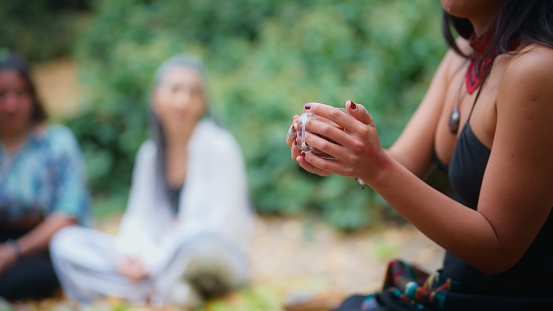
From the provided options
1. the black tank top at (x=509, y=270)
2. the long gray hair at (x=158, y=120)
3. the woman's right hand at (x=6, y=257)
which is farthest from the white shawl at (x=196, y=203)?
the black tank top at (x=509, y=270)

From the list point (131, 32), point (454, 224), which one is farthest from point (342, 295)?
point (131, 32)

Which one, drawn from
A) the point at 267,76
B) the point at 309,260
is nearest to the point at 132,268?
the point at 309,260

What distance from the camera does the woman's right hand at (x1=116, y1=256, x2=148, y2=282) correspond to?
384 cm

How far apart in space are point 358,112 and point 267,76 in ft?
18.0

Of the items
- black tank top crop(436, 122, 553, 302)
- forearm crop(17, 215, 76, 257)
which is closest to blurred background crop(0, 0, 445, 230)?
forearm crop(17, 215, 76, 257)

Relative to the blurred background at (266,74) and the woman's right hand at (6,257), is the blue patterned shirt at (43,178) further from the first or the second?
the blurred background at (266,74)

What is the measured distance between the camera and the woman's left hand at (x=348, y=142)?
1243 millimetres

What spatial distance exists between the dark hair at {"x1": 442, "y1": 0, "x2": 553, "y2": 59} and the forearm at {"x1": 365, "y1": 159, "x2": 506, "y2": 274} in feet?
1.26

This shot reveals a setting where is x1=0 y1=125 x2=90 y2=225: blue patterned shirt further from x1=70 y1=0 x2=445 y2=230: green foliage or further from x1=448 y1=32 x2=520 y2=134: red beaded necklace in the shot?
x1=448 y1=32 x2=520 y2=134: red beaded necklace

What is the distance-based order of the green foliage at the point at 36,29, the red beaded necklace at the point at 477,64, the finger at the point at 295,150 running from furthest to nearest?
the green foliage at the point at 36,29 < the red beaded necklace at the point at 477,64 < the finger at the point at 295,150

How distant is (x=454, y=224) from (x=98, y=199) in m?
5.64

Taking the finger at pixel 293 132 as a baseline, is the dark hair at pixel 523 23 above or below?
above

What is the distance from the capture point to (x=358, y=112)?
49.8 inches

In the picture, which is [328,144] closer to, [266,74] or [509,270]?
[509,270]
